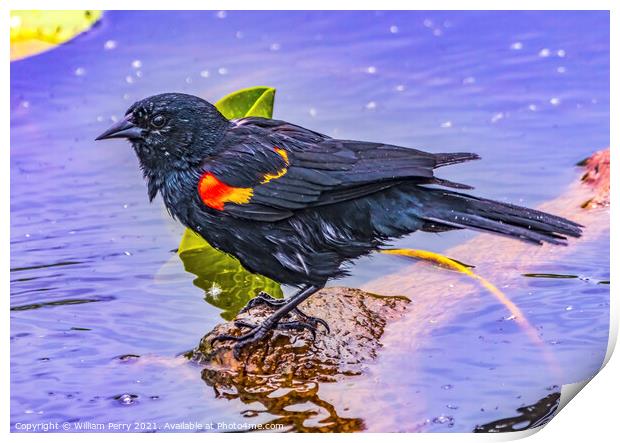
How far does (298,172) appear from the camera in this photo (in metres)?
4.82

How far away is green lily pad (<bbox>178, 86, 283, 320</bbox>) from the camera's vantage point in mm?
5462

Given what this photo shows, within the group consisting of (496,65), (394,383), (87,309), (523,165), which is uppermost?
(496,65)

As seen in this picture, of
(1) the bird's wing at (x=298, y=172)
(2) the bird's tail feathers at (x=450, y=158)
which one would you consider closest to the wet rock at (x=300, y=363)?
(1) the bird's wing at (x=298, y=172)

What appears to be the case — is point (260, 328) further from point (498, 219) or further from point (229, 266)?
point (498, 219)

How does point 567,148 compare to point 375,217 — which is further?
point 567,148

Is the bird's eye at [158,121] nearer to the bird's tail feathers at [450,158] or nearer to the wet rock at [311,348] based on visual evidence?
the wet rock at [311,348]

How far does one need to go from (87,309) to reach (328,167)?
1400 millimetres

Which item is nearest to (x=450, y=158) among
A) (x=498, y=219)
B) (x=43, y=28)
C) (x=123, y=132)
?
(x=498, y=219)

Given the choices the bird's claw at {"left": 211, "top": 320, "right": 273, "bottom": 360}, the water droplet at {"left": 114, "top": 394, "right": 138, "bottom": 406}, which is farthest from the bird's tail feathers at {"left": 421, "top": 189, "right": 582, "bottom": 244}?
the water droplet at {"left": 114, "top": 394, "right": 138, "bottom": 406}

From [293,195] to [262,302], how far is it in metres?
0.71

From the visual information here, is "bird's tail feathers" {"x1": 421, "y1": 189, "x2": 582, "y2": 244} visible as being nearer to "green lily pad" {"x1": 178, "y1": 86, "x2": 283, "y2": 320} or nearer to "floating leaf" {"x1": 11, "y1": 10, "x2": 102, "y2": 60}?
"green lily pad" {"x1": 178, "y1": 86, "x2": 283, "y2": 320}

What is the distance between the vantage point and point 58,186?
567cm

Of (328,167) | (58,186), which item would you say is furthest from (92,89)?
(328,167)

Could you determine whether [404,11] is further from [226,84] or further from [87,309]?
[87,309]
